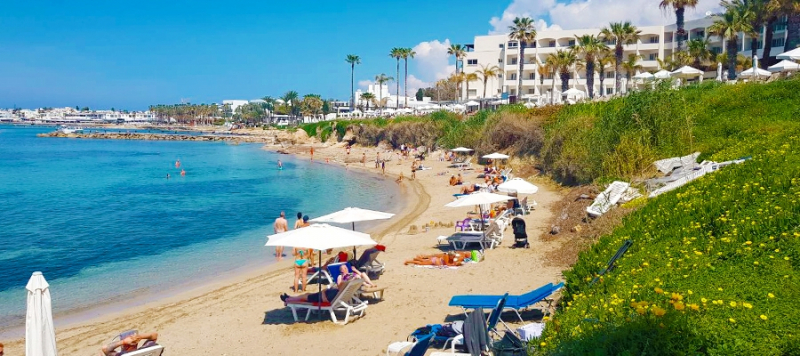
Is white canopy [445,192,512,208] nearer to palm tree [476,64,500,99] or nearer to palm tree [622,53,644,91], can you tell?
palm tree [622,53,644,91]

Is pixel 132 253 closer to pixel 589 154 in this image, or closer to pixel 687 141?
pixel 589 154

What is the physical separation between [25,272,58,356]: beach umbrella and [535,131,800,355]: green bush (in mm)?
5968

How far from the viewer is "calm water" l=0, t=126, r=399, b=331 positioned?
15.2m

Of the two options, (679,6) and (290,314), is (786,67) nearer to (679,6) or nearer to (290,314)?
(679,6)

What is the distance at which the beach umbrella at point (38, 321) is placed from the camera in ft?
22.1

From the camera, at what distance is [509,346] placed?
7.12 meters

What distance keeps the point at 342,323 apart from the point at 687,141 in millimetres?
14741

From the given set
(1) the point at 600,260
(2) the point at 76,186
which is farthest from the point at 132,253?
(2) the point at 76,186

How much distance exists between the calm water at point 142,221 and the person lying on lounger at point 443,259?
5.51 meters

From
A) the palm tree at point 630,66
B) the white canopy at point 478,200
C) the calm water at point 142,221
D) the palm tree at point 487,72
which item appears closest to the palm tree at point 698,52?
the palm tree at point 630,66

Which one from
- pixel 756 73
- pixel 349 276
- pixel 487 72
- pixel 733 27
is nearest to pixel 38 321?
pixel 349 276

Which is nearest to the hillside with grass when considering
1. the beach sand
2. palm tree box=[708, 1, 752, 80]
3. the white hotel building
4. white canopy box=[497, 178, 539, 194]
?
the beach sand

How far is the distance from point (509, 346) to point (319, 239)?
445 centimetres

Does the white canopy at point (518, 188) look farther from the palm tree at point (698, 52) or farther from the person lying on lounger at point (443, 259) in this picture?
the palm tree at point (698, 52)
